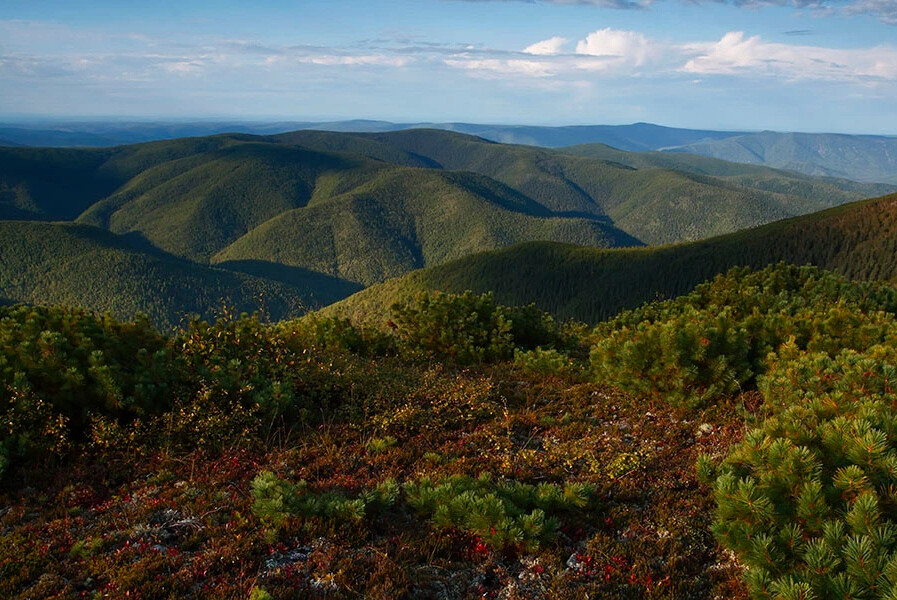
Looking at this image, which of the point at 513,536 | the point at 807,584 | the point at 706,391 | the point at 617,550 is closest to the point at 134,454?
the point at 513,536

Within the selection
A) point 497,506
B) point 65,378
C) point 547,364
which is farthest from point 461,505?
point 547,364

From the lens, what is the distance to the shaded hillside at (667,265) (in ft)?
521

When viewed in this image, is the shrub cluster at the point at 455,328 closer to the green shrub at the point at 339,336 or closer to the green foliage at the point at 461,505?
the green shrub at the point at 339,336

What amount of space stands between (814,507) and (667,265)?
7043 inches

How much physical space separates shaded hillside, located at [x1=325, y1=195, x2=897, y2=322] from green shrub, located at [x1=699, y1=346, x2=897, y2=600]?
144m

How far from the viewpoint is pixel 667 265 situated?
172125 mm

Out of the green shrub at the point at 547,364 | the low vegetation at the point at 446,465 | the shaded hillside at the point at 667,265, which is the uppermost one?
the low vegetation at the point at 446,465

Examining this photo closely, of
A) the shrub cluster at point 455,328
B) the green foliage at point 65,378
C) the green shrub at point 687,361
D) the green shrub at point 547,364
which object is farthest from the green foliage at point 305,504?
the shrub cluster at point 455,328

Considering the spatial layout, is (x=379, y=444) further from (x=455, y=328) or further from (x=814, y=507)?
(x=455, y=328)

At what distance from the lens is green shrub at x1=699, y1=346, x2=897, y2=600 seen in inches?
211

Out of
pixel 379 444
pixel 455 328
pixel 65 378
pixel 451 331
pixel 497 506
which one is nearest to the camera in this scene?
pixel 497 506

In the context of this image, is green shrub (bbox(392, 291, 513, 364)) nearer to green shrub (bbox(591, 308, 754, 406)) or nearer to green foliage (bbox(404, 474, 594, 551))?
green shrub (bbox(591, 308, 754, 406))

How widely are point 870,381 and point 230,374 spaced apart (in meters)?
12.4

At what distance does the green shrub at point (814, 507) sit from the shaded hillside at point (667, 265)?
5650 inches
